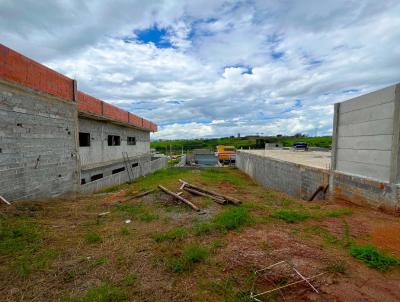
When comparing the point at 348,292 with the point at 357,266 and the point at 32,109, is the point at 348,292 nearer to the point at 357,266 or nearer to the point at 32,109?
the point at 357,266

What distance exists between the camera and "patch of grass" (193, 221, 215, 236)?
4.69 meters

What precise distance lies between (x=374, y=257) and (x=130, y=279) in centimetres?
376

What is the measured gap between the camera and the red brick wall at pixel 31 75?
20.4 ft

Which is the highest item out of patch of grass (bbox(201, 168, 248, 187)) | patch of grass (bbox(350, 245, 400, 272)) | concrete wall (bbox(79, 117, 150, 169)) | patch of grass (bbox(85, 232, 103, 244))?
concrete wall (bbox(79, 117, 150, 169))

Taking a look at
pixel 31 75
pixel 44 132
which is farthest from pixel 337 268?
pixel 31 75

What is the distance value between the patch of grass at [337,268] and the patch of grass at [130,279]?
2756 millimetres

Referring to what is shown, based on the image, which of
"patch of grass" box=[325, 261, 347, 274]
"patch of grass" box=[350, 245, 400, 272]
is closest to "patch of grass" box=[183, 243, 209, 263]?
"patch of grass" box=[325, 261, 347, 274]

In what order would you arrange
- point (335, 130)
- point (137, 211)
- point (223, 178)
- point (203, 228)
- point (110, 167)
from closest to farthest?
point (203, 228) < point (137, 211) < point (335, 130) < point (110, 167) < point (223, 178)

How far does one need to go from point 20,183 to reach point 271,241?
7.40 m

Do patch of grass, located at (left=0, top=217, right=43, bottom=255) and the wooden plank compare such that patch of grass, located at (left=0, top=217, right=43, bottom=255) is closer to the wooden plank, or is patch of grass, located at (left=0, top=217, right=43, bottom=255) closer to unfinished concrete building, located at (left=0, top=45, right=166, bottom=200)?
unfinished concrete building, located at (left=0, top=45, right=166, bottom=200)

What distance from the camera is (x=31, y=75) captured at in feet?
23.5

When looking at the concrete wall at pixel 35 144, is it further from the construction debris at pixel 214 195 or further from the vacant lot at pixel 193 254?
the construction debris at pixel 214 195

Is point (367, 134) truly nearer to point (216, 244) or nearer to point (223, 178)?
point (216, 244)

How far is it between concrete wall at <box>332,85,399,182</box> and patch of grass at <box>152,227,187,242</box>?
16.4 feet
